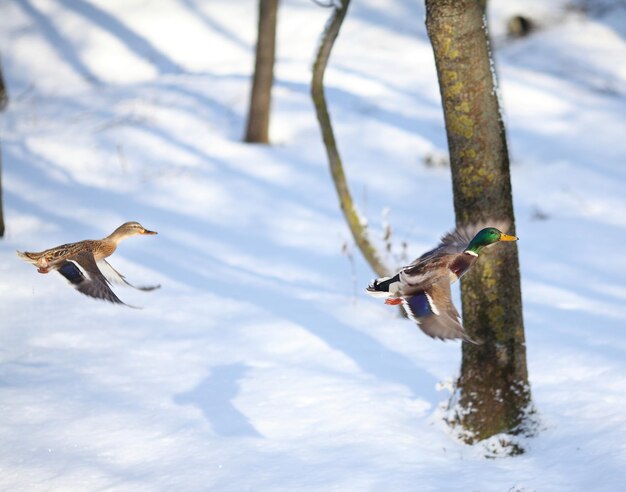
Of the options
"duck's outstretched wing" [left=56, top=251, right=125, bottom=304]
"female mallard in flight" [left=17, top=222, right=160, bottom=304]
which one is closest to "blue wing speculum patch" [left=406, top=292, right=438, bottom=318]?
"female mallard in flight" [left=17, top=222, right=160, bottom=304]

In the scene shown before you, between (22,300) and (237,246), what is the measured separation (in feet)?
8.64

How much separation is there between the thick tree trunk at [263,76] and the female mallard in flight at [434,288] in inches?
363

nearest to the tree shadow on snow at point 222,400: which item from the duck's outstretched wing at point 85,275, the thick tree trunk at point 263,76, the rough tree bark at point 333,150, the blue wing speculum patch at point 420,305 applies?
the rough tree bark at point 333,150

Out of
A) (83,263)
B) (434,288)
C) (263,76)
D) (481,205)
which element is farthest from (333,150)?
(263,76)

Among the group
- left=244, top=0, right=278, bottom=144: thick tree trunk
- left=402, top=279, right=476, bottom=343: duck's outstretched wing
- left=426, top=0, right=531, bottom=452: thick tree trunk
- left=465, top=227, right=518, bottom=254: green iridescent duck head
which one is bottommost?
left=402, top=279, right=476, bottom=343: duck's outstretched wing

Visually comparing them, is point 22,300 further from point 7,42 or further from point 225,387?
point 7,42

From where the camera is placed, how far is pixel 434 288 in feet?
12.0

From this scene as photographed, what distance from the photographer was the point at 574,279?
9.20m

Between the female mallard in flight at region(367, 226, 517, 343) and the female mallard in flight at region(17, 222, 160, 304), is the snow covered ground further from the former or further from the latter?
the female mallard in flight at region(17, 222, 160, 304)

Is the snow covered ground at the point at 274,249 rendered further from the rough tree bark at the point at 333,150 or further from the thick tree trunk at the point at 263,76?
the rough tree bark at the point at 333,150

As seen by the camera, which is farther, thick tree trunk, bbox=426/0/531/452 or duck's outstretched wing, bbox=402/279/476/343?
thick tree trunk, bbox=426/0/531/452

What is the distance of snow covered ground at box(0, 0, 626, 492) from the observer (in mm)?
6000

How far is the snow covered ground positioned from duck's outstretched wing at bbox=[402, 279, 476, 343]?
2.21 meters

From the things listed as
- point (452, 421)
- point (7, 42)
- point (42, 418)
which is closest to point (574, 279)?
point (452, 421)
